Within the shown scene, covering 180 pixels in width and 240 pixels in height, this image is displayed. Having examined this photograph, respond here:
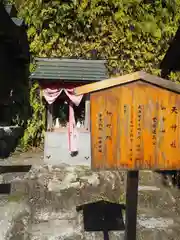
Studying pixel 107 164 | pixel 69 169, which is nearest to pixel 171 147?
pixel 107 164

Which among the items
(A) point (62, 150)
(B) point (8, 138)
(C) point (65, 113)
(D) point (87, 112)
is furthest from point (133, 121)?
(B) point (8, 138)

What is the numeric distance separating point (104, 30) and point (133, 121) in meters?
9.20

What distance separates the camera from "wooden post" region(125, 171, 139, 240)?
Answer: 3301 mm

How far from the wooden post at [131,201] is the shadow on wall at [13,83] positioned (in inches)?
303

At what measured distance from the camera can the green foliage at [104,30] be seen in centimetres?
1128

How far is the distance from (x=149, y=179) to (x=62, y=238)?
384 centimetres

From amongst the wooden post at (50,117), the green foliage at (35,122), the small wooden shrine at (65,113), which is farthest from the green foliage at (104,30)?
the wooden post at (50,117)

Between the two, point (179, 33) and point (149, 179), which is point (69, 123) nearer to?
point (149, 179)

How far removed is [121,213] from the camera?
5801mm

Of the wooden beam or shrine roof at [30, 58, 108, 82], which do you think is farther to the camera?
shrine roof at [30, 58, 108, 82]

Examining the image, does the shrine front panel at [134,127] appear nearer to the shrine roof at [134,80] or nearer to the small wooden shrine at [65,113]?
the shrine roof at [134,80]

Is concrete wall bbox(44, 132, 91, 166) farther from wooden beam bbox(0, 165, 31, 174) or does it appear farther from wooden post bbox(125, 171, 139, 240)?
wooden post bbox(125, 171, 139, 240)

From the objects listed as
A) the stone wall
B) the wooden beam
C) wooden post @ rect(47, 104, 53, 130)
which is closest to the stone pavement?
the wooden beam

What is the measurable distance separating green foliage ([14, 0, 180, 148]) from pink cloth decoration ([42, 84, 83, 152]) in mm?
1901
